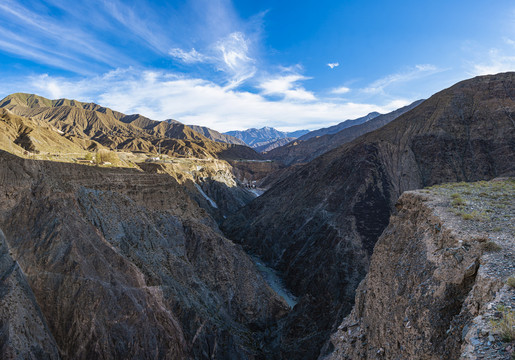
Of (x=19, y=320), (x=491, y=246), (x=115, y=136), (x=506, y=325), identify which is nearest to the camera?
(x=506, y=325)

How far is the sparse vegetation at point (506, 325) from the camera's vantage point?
4094mm

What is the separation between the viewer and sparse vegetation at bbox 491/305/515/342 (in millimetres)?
4094

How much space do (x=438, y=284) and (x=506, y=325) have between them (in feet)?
11.2

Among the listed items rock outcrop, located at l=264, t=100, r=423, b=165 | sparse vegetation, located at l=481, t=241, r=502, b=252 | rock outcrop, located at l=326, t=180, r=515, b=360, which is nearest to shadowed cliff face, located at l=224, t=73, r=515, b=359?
rock outcrop, located at l=326, t=180, r=515, b=360

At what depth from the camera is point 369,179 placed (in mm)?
45375

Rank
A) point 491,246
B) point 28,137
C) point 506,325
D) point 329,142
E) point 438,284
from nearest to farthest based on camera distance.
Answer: point 506,325 → point 491,246 → point 438,284 → point 28,137 → point 329,142

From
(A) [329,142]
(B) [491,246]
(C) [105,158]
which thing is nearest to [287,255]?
(C) [105,158]

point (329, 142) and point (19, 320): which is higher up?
point (329, 142)

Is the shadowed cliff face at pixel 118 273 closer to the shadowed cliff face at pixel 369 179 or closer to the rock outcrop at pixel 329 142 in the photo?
the shadowed cliff face at pixel 369 179

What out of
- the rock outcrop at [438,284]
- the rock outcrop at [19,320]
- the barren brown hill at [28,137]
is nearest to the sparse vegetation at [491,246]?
the rock outcrop at [438,284]

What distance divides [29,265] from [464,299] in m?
21.2

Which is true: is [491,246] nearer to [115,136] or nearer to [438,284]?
[438,284]

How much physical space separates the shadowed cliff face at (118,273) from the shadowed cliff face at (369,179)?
34.9 feet

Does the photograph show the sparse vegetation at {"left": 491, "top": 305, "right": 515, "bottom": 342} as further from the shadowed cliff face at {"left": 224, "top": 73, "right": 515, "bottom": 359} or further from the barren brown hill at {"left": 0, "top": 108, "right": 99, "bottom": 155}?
the barren brown hill at {"left": 0, "top": 108, "right": 99, "bottom": 155}
